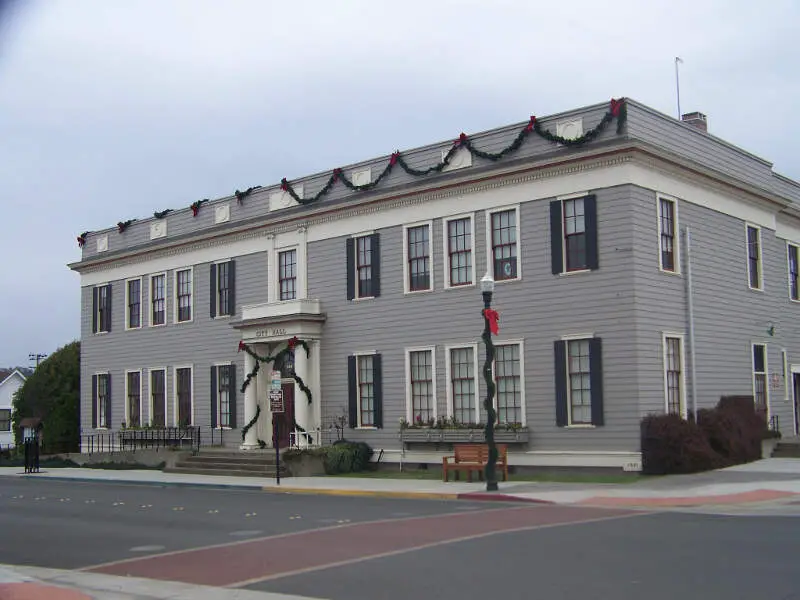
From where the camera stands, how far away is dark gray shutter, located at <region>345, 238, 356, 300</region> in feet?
101

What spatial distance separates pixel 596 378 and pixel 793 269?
1228 centimetres

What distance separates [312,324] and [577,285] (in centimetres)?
947

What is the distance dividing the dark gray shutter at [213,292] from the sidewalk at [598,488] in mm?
7764

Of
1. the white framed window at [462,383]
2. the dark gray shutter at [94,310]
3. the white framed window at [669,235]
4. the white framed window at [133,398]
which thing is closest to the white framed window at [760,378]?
the white framed window at [669,235]

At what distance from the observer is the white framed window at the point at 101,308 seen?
40781 mm

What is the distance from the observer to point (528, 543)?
13773 millimetres

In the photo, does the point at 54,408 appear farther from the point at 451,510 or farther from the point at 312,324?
the point at 451,510

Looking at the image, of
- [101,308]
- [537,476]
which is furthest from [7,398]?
[537,476]

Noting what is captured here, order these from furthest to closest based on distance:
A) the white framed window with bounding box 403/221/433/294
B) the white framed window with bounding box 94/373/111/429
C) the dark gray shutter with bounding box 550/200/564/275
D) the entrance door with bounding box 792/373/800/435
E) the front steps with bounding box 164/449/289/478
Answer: the white framed window with bounding box 94/373/111/429, the entrance door with bounding box 792/373/800/435, the front steps with bounding box 164/449/289/478, the white framed window with bounding box 403/221/433/294, the dark gray shutter with bounding box 550/200/564/275

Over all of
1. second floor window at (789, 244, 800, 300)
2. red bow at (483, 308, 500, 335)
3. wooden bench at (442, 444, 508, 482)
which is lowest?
wooden bench at (442, 444, 508, 482)

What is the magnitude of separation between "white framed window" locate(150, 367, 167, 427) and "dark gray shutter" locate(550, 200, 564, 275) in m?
17.6

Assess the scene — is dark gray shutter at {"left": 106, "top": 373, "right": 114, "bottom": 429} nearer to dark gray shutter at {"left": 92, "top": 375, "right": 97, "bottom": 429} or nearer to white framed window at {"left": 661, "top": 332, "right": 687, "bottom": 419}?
dark gray shutter at {"left": 92, "top": 375, "right": 97, "bottom": 429}

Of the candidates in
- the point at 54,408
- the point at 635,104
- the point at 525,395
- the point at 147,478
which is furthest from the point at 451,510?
the point at 54,408

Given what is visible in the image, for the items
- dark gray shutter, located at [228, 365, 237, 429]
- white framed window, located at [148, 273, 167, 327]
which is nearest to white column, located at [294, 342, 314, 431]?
dark gray shutter, located at [228, 365, 237, 429]
